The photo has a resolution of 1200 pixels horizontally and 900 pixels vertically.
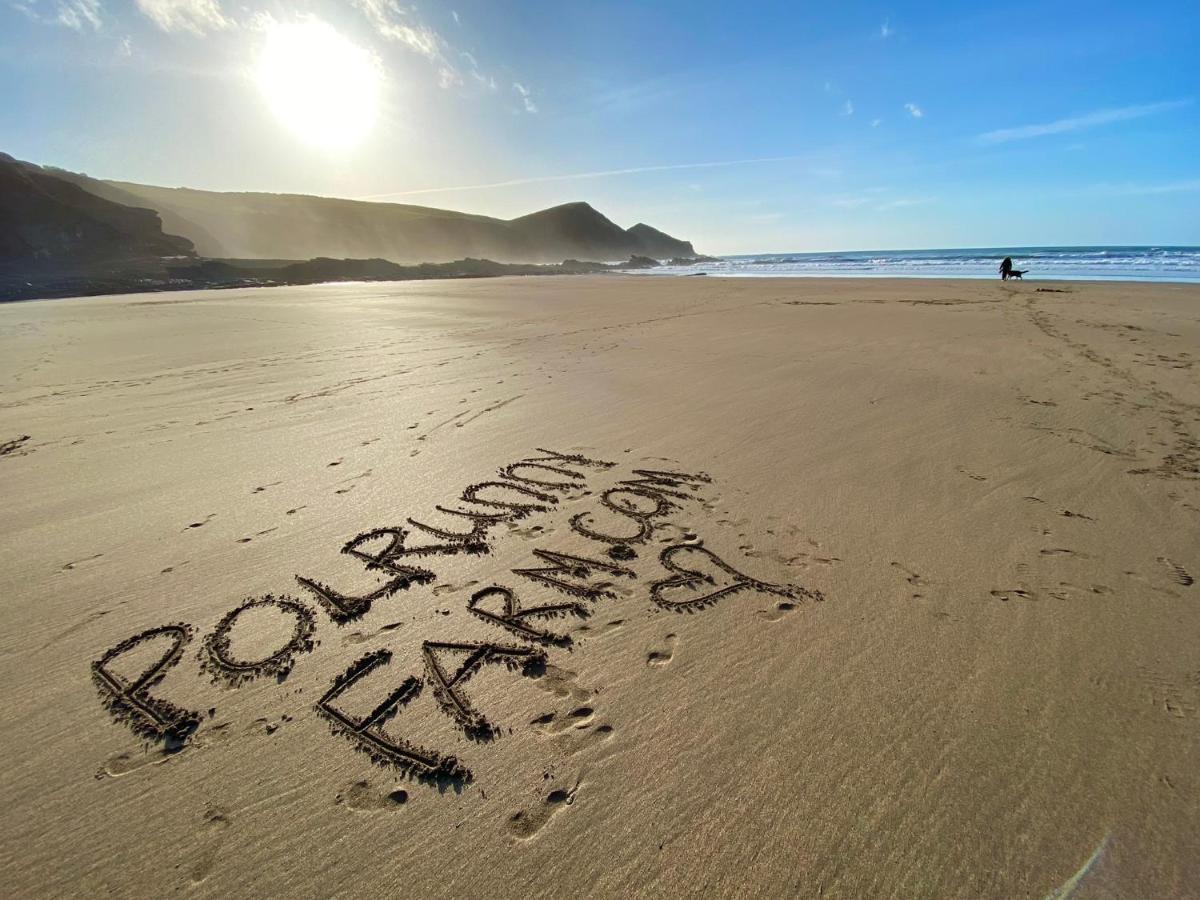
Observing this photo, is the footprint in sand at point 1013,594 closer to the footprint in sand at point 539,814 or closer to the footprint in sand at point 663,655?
the footprint in sand at point 663,655

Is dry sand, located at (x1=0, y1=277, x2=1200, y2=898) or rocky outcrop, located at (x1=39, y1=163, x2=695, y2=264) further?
rocky outcrop, located at (x1=39, y1=163, x2=695, y2=264)

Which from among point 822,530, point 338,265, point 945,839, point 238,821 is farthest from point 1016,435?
point 338,265

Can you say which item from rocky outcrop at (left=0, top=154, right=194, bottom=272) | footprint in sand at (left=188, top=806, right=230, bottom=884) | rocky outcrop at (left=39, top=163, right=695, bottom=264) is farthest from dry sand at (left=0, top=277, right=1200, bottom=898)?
rocky outcrop at (left=39, top=163, right=695, bottom=264)

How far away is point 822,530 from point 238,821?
2677 millimetres

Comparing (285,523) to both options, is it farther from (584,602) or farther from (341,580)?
(584,602)

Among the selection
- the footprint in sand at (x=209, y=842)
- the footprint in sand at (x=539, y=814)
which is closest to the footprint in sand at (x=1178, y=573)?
the footprint in sand at (x=539, y=814)

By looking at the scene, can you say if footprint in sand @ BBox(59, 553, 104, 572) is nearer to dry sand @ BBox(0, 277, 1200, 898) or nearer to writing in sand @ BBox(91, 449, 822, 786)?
dry sand @ BBox(0, 277, 1200, 898)

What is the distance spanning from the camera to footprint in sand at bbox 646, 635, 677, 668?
6.49ft

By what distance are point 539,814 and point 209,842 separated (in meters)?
0.86

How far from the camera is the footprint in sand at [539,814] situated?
4.66 ft

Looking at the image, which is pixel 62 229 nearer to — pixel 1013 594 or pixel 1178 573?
pixel 1013 594

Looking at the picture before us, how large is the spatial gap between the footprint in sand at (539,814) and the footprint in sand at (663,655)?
1.82 feet

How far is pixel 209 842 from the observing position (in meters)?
1.40

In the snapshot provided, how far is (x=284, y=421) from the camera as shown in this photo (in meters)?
4.88
